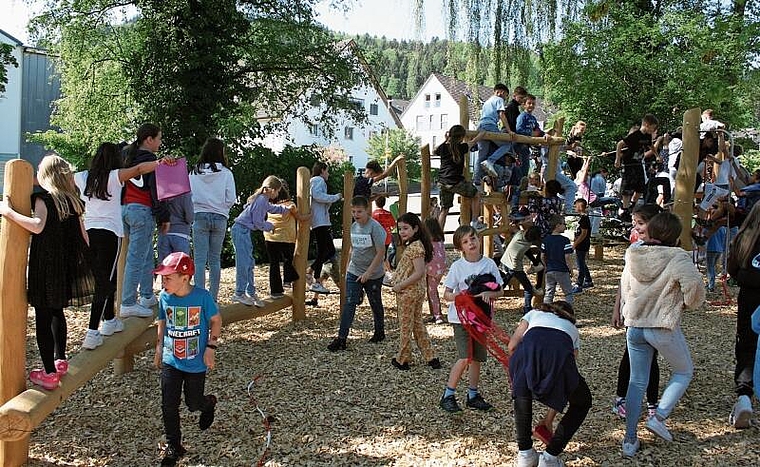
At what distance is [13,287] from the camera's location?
4125 millimetres

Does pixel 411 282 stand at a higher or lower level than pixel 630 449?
higher

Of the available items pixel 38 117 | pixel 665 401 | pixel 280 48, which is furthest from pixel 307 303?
pixel 38 117

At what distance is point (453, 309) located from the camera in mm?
5047

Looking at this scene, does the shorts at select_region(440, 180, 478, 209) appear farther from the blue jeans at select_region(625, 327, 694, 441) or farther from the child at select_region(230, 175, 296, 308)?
the blue jeans at select_region(625, 327, 694, 441)

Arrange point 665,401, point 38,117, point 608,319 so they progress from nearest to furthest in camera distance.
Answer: point 665,401 < point 608,319 < point 38,117

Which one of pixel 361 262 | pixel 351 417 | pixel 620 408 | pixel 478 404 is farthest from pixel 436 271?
pixel 620 408

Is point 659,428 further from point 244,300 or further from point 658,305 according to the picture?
point 244,300

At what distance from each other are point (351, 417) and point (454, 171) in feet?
14.1

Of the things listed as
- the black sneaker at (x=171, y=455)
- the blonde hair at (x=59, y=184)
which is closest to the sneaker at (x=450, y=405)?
the black sneaker at (x=171, y=455)

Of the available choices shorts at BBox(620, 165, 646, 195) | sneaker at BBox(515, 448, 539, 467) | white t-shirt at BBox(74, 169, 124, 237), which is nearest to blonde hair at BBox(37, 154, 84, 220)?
white t-shirt at BBox(74, 169, 124, 237)

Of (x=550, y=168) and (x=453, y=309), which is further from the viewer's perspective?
(x=550, y=168)

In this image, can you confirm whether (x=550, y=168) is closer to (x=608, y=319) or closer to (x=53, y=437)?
(x=608, y=319)

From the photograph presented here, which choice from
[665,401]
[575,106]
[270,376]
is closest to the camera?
[665,401]

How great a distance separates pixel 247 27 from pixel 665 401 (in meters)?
10.9
